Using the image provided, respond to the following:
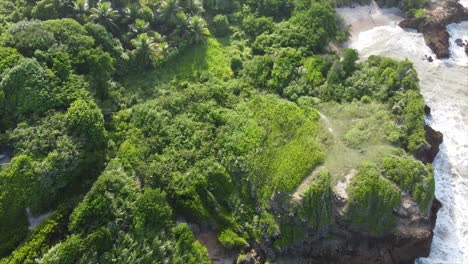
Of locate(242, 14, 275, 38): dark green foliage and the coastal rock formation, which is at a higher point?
locate(242, 14, 275, 38): dark green foliage

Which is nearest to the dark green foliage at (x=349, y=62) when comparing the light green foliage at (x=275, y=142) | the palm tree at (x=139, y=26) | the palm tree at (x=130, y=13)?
the light green foliage at (x=275, y=142)

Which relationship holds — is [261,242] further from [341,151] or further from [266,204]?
[341,151]

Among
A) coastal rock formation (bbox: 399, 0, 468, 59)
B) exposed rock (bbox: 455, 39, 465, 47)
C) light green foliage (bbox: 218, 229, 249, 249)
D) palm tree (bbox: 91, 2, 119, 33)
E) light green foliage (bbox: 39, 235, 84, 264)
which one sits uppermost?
palm tree (bbox: 91, 2, 119, 33)

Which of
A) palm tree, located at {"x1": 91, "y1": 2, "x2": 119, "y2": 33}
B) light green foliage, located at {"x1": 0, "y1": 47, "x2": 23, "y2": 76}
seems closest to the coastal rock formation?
palm tree, located at {"x1": 91, "y1": 2, "x2": 119, "y2": 33}

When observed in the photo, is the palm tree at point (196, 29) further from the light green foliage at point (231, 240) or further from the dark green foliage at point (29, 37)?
the light green foliage at point (231, 240)

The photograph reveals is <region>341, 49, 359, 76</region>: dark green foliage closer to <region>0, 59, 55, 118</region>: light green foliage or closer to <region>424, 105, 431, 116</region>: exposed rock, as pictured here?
<region>424, 105, 431, 116</region>: exposed rock

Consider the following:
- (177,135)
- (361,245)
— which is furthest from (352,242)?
(177,135)
